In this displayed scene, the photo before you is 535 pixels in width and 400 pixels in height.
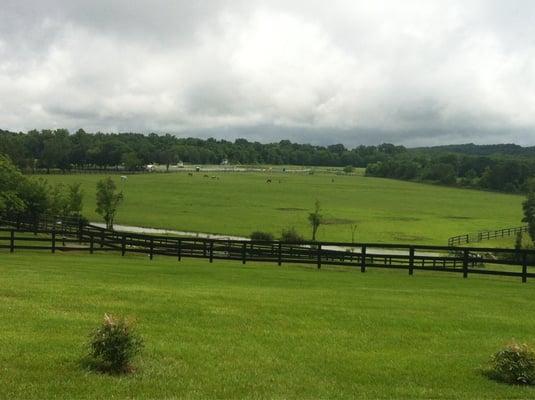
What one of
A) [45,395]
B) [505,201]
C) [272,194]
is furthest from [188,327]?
[505,201]

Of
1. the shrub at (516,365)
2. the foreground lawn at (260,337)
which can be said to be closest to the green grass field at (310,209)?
the foreground lawn at (260,337)

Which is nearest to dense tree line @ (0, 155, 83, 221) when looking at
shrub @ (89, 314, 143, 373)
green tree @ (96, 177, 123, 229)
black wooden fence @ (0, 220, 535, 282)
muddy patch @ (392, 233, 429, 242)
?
green tree @ (96, 177, 123, 229)

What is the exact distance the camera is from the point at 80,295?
Result: 11844mm

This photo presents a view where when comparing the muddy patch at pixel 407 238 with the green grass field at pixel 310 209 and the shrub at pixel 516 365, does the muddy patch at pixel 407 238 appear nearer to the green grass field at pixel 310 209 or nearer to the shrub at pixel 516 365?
the green grass field at pixel 310 209

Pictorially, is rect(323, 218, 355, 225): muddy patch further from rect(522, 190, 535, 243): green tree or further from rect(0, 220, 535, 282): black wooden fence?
rect(0, 220, 535, 282): black wooden fence

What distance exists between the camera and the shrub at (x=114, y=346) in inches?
271

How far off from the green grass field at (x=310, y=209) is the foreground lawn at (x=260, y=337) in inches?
1907

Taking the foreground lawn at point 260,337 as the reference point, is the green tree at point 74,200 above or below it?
below

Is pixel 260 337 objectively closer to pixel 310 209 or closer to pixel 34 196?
pixel 34 196

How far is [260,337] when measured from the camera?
355 inches

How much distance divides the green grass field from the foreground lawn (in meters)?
48.4

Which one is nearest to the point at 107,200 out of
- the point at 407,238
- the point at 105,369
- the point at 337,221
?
the point at 337,221

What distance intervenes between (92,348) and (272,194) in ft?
374

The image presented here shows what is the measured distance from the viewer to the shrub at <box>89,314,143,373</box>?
271 inches
